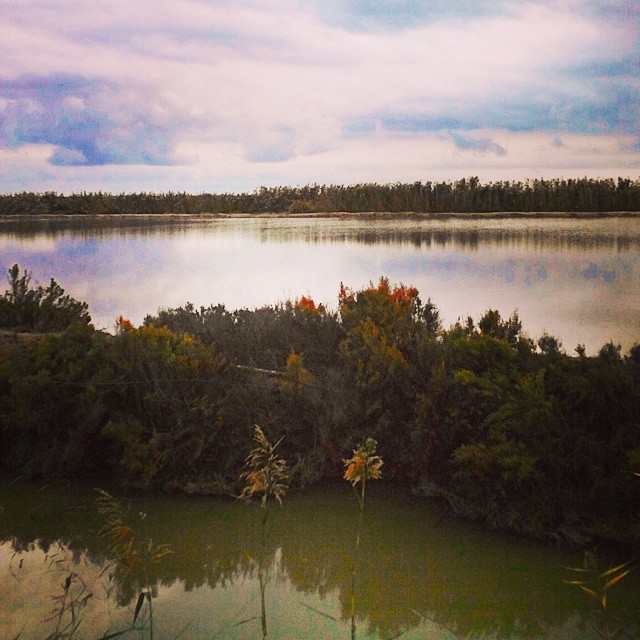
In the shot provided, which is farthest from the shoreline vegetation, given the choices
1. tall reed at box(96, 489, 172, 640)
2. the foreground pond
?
tall reed at box(96, 489, 172, 640)

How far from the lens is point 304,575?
428 centimetres

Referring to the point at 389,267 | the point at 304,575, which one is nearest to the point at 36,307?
the point at 304,575

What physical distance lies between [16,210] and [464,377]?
49480 millimetres

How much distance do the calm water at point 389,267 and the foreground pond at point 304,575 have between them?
8.46 feet

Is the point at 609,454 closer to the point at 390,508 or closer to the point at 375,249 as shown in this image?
the point at 390,508

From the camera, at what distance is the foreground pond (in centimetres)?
373

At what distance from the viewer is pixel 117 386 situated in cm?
612

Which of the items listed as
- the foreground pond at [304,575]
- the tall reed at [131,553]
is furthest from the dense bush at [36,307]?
the tall reed at [131,553]

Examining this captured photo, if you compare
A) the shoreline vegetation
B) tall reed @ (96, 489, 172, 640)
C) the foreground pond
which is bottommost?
the foreground pond

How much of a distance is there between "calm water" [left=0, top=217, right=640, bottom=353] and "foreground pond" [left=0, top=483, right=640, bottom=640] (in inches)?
102

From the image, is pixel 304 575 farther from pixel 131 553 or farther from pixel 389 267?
pixel 389 267

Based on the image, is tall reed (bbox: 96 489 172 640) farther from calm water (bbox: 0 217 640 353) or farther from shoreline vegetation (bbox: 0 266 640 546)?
calm water (bbox: 0 217 640 353)

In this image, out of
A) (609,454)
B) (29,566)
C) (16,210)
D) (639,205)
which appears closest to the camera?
(29,566)

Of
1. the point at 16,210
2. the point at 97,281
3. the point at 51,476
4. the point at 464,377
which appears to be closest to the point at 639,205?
the point at 97,281
